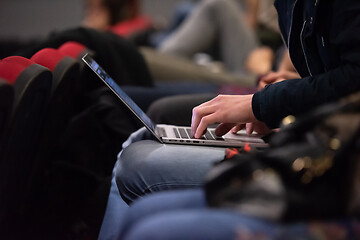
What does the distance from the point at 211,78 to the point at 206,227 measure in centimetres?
170

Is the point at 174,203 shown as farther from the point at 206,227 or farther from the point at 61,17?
the point at 61,17

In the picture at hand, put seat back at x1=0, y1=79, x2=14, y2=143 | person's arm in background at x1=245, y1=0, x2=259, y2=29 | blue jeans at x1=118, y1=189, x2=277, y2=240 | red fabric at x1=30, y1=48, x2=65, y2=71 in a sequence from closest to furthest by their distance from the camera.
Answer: blue jeans at x1=118, y1=189, x2=277, y2=240
seat back at x1=0, y1=79, x2=14, y2=143
red fabric at x1=30, y1=48, x2=65, y2=71
person's arm in background at x1=245, y1=0, x2=259, y2=29

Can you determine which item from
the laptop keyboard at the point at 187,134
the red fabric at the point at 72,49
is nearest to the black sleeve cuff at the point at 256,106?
the laptop keyboard at the point at 187,134

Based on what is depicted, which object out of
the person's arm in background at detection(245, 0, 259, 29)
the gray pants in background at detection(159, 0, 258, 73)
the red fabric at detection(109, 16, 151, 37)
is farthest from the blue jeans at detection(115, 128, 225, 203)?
the person's arm in background at detection(245, 0, 259, 29)

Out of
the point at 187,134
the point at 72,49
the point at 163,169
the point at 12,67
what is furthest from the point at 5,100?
the point at 72,49

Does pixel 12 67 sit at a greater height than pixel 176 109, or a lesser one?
greater

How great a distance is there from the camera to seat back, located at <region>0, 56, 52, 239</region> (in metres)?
0.87

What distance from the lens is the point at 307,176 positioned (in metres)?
0.58

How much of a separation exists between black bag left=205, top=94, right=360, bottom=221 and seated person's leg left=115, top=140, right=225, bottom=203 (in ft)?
0.73

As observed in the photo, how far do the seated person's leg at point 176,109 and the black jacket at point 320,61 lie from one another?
330 millimetres

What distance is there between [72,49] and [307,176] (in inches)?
41.2

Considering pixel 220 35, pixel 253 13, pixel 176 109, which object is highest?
pixel 176 109

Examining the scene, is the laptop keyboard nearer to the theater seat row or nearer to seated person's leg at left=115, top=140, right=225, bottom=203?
seated person's leg at left=115, top=140, right=225, bottom=203

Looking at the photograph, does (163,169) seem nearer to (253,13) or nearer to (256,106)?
(256,106)
